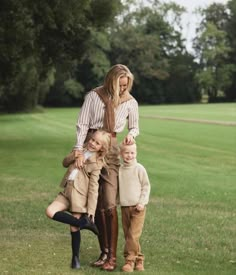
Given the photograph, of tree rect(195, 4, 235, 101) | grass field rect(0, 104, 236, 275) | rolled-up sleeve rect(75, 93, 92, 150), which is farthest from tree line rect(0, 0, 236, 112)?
rolled-up sleeve rect(75, 93, 92, 150)

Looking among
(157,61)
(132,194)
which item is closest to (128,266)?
(132,194)

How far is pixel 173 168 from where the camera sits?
16.8 m

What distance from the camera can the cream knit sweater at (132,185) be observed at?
616 cm

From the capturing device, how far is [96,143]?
239 inches

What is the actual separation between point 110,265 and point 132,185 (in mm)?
888

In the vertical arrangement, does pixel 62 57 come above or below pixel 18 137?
above

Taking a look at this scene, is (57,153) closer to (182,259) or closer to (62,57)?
(62,57)

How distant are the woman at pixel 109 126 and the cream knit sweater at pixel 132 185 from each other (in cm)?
8

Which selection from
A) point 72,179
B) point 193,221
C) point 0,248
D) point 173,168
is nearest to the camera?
point 72,179

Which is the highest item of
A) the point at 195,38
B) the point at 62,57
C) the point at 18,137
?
the point at 195,38

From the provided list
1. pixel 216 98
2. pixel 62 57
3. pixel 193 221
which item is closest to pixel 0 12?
pixel 62 57

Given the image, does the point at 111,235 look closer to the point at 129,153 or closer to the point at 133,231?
the point at 133,231

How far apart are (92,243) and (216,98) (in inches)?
3681

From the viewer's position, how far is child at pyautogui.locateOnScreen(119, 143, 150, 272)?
6.16 meters
